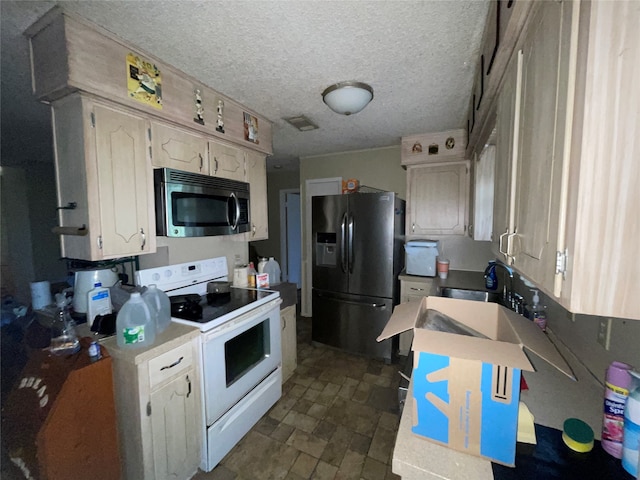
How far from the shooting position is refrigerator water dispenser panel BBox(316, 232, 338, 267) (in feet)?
9.73

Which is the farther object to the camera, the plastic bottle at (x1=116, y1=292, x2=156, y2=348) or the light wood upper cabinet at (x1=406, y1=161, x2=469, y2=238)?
the light wood upper cabinet at (x1=406, y1=161, x2=469, y2=238)

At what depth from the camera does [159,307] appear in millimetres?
1483

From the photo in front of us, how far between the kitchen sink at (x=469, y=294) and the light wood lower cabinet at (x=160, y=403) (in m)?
2.08

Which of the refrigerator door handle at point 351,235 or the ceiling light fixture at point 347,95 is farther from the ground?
the ceiling light fixture at point 347,95

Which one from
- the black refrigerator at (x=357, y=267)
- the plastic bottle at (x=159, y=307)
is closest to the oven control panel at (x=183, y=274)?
the plastic bottle at (x=159, y=307)

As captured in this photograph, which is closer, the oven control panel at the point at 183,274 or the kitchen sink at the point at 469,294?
the oven control panel at the point at 183,274

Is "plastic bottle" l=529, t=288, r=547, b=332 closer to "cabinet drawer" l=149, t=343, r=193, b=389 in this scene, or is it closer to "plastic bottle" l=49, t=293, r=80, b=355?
"cabinet drawer" l=149, t=343, r=193, b=389

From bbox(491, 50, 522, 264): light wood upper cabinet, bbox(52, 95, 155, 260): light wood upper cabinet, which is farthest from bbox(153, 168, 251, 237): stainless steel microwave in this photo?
bbox(491, 50, 522, 264): light wood upper cabinet

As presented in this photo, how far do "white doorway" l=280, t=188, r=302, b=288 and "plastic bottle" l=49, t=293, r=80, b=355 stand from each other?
367 cm

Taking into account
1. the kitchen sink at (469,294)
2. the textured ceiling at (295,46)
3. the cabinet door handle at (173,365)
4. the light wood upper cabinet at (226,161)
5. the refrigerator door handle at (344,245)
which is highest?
the textured ceiling at (295,46)

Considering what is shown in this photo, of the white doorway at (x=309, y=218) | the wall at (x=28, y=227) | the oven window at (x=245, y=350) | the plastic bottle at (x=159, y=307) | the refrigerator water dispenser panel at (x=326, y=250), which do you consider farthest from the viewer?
the white doorway at (x=309, y=218)

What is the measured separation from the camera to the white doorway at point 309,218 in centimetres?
362

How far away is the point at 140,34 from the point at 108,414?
1.84 meters

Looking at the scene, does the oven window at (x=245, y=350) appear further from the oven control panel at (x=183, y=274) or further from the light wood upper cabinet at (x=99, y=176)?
the light wood upper cabinet at (x=99, y=176)
